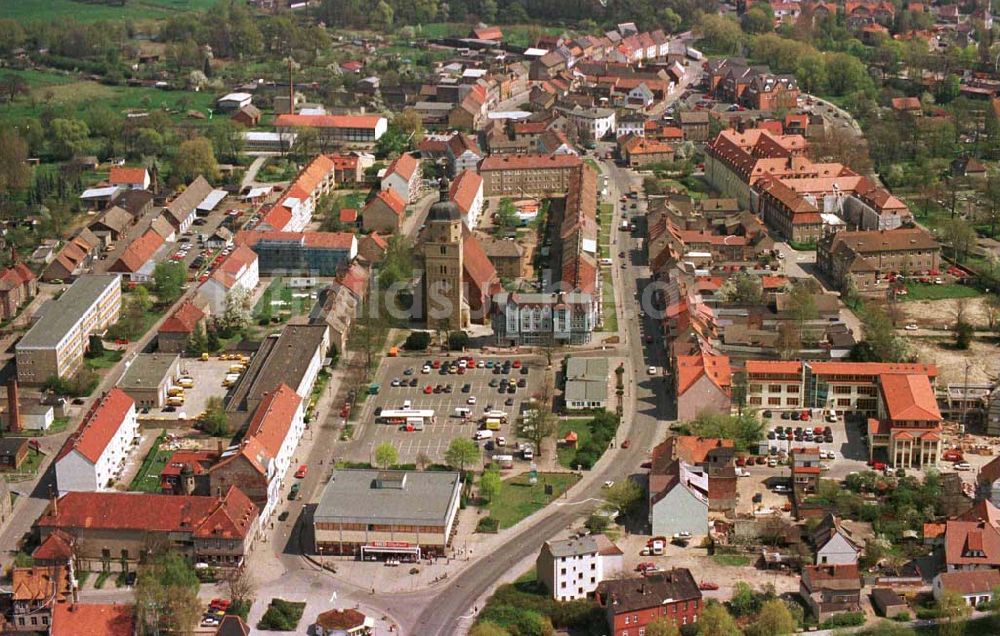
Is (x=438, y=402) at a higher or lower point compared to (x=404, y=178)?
higher

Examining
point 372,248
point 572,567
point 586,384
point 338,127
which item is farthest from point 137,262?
point 572,567

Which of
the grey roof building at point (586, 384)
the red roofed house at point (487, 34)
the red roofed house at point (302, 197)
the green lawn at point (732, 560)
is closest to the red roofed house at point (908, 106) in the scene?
the red roofed house at point (302, 197)

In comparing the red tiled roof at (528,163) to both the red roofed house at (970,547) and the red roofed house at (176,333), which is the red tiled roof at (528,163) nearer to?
the red roofed house at (176,333)

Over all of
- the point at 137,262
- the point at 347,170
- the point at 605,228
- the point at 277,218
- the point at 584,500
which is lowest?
the point at 347,170

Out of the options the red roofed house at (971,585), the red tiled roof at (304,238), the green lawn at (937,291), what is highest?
the red roofed house at (971,585)

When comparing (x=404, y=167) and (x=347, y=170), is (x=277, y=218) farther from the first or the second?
(x=347, y=170)

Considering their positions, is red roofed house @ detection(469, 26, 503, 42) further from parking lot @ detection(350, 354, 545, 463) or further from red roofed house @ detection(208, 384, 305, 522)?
red roofed house @ detection(208, 384, 305, 522)
